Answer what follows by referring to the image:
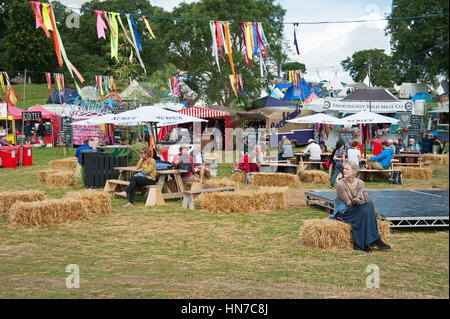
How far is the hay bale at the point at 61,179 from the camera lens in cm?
1288

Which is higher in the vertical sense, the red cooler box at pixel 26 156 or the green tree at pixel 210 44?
the green tree at pixel 210 44

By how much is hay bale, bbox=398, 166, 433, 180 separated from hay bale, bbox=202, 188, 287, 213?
697 cm

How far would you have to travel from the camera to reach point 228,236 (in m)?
7.25

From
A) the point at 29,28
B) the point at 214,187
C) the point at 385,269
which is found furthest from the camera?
the point at 29,28

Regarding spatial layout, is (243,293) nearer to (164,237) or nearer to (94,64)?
(164,237)

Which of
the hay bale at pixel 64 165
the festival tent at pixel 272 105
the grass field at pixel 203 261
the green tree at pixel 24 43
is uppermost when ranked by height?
the green tree at pixel 24 43

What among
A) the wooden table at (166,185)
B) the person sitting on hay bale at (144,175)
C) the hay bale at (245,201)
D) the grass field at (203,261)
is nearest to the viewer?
the grass field at (203,261)

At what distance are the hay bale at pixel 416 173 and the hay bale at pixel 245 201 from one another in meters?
6.97

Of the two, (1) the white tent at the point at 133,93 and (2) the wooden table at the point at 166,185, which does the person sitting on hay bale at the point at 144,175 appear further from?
(1) the white tent at the point at 133,93

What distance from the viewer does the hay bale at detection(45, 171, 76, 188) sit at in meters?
12.9

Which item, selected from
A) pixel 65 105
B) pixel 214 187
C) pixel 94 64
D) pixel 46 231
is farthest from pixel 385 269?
pixel 94 64

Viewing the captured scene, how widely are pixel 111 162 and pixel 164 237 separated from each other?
5514 millimetres

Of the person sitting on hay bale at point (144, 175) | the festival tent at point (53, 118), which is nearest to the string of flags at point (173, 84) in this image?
the festival tent at point (53, 118)

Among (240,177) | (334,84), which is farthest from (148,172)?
(334,84)
